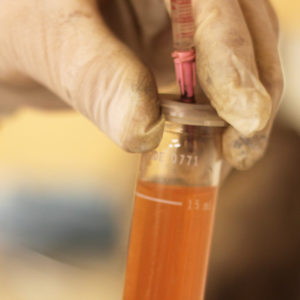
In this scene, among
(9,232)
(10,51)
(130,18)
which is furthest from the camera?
(9,232)

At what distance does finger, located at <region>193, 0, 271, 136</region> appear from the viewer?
25.2 inches

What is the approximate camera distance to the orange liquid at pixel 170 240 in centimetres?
71

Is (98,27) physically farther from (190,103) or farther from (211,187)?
(211,187)

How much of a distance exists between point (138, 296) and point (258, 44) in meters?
0.50

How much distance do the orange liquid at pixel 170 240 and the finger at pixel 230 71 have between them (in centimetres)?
15

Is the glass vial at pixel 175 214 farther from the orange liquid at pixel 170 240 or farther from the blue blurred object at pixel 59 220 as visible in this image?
the blue blurred object at pixel 59 220

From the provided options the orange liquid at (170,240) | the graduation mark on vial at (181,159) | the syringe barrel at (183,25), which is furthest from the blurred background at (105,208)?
the syringe barrel at (183,25)

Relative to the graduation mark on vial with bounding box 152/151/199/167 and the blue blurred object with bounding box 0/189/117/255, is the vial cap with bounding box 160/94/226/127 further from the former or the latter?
the blue blurred object with bounding box 0/189/117/255

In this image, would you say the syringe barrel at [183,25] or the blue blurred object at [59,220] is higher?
the syringe barrel at [183,25]

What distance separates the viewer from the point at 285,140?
158 cm

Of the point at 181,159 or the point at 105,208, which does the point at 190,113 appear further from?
the point at 105,208

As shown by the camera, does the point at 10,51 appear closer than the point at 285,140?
Yes

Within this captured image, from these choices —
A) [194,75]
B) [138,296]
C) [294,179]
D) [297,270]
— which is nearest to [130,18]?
[194,75]

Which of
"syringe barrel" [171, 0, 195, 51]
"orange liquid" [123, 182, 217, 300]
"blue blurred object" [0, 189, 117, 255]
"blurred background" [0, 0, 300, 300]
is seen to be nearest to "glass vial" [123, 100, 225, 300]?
"orange liquid" [123, 182, 217, 300]
